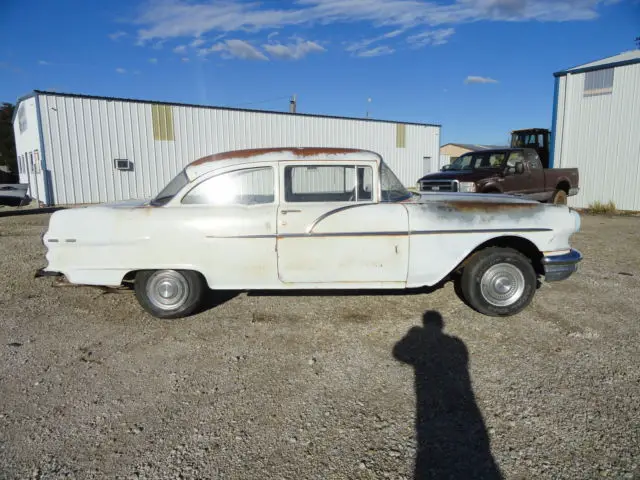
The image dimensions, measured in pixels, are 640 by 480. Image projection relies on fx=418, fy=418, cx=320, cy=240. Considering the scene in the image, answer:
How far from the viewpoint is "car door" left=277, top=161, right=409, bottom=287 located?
3928 mm

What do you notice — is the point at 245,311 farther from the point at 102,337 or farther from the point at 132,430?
the point at 132,430

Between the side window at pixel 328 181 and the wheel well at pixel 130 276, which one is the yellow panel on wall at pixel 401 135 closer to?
the side window at pixel 328 181

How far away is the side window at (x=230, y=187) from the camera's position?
4.05m

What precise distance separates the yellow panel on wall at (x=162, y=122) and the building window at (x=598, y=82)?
50.0 feet

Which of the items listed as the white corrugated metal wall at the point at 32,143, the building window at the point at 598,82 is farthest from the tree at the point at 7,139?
the building window at the point at 598,82

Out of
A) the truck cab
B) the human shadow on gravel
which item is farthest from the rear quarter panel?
the truck cab

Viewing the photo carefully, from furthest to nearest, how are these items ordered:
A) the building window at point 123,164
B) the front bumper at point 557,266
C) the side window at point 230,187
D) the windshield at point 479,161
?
the building window at point 123,164
the windshield at point 479,161
the front bumper at point 557,266
the side window at point 230,187

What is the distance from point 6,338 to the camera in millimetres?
3793

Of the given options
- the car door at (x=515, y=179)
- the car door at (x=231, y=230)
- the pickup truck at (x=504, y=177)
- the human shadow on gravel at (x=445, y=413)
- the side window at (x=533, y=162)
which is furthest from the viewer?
the side window at (x=533, y=162)

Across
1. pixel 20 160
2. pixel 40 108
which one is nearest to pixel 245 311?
pixel 40 108

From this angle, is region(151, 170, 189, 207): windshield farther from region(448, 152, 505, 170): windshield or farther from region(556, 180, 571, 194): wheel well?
region(556, 180, 571, 194): wheel well

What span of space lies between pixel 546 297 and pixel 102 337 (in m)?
4.72

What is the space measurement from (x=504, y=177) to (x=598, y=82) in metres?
6.78

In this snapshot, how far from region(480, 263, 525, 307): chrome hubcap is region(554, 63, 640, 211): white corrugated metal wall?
38.9 feet
